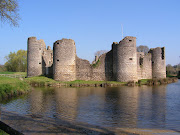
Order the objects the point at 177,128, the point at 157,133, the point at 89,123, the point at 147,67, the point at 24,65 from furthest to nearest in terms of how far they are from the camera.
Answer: the point at 24,65, the point at 147,67, the point at 89,123, the point at 177,128, the point at 157,133

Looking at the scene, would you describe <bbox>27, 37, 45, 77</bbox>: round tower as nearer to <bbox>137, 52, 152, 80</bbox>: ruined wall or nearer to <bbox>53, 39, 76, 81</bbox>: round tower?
<bbox>53, 39, 76, 81</bbox>: round tower

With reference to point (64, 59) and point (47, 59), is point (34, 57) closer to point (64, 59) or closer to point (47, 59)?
point (47, 59)

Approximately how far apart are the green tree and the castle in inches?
963

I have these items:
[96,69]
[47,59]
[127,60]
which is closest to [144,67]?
[127,60]

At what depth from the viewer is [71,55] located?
27.8 m

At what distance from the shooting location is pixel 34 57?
3203 centimetres

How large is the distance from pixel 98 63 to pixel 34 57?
1111cm

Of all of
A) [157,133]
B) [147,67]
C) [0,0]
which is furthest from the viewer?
[147,67]

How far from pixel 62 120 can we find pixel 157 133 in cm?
399

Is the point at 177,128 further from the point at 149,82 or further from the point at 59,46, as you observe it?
the point at 59,46

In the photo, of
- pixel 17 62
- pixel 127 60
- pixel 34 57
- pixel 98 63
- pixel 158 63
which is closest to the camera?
pixel 127 60

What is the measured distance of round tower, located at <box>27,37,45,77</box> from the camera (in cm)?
3198

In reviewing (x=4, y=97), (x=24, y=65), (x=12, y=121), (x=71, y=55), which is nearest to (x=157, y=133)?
(x=12, y=121)

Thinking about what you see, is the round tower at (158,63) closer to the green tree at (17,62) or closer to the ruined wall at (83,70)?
the ruined wall at (83,70)
